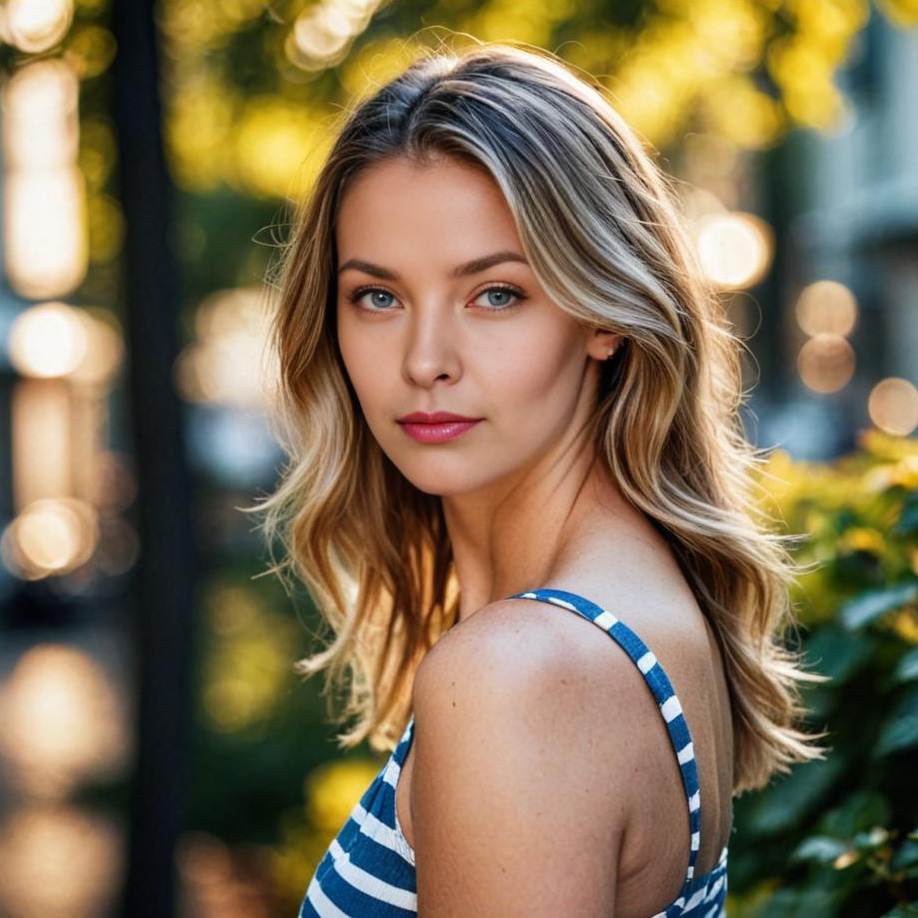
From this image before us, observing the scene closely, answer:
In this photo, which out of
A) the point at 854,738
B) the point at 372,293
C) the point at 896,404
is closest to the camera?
the point at 372,293

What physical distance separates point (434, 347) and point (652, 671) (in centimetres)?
56

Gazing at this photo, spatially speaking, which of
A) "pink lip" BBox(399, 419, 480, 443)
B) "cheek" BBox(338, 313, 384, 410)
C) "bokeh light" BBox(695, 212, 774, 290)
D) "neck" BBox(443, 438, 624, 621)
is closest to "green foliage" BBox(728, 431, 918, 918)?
"neck" BBox(443, 438, 624, 621)

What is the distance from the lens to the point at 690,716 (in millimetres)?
1624

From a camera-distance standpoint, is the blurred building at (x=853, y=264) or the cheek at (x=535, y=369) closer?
the cheek at (x=535, y=369)

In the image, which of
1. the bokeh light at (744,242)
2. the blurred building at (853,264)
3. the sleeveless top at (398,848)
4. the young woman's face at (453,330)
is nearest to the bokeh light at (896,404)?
the blurred building at (853,264)

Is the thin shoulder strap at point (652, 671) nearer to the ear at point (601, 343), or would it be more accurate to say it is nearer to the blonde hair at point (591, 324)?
the blonde hair at point (591, 324)

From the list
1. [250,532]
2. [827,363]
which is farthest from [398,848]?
[827,363]

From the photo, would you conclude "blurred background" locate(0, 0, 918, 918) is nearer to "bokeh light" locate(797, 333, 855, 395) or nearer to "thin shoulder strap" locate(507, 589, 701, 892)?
"thin shoulder strap" locate(507, 589, 701, 892)

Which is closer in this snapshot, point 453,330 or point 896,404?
point 453,330

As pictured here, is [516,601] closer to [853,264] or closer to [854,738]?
[854,738]

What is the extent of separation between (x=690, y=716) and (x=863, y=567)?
1108 millimetres

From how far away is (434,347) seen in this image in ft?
5.98

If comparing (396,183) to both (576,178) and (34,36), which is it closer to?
(576,178)

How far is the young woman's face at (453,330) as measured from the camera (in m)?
1.80
